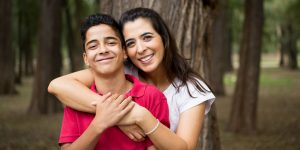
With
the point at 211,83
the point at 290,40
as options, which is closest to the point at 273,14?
the point at 290,40

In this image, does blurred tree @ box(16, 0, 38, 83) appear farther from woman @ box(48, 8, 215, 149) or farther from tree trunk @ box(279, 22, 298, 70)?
woman @ box(48, 8, 215, 149)

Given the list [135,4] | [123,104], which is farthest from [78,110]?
[135,4]

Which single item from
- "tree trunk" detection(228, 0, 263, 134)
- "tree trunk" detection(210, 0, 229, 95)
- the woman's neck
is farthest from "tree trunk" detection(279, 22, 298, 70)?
the woman's neck

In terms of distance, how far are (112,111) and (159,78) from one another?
2.47ft

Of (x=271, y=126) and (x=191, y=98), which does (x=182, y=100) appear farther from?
(x=271, y=126)

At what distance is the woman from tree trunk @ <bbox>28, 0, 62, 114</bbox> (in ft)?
36.6

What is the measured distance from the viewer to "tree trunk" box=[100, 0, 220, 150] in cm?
412

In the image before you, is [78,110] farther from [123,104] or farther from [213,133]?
[213,133]

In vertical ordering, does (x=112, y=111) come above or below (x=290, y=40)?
above

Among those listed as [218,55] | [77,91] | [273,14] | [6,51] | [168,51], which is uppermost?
[273,14]

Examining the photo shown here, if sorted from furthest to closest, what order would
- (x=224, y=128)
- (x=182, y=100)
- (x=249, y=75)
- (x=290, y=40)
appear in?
(x=290, y=40) → (x=224, y=128) → (x=249, y=75) → (x=182, y=100)

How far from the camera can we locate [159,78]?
323 cm

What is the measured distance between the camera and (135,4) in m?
4.09

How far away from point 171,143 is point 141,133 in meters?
0.17
